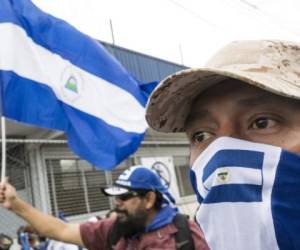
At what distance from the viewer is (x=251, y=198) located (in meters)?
1.29

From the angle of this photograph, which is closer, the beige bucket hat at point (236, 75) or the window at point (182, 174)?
the beige bucket hat at point (236, 75)

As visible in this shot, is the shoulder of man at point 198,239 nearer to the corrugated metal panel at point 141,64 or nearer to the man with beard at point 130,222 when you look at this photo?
the man with beard at point 130,222

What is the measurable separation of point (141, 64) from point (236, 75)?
32.7 feet

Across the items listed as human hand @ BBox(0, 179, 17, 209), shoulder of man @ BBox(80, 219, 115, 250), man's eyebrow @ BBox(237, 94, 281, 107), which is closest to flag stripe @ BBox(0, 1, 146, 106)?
human hand @ BBox(0, 179, 17, 209)

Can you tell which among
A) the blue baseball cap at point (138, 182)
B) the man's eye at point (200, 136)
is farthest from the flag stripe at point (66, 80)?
the man's eye at point (200, 136)

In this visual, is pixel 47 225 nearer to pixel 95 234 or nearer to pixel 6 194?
pixel 95 234

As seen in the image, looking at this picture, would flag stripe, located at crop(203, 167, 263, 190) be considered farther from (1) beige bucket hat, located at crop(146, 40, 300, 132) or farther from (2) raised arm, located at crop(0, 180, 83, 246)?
(2) raised arm, located at crop(0, 180, 83, 246)

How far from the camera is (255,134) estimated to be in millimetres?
1394

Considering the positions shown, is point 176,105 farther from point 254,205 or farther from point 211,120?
point 254,205

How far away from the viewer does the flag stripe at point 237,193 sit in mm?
1298

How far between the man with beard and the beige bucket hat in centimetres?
132

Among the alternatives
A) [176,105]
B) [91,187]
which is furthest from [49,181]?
[176,105]

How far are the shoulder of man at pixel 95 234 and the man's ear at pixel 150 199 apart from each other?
28 cm

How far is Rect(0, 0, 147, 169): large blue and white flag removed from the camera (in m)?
3.60
